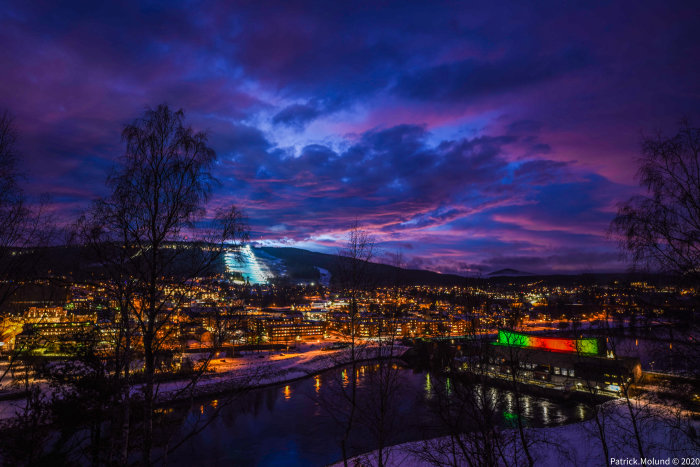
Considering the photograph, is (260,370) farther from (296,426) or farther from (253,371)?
(296,426)

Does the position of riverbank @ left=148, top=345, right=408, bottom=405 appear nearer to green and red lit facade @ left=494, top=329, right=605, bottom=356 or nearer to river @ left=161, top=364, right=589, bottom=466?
river @ left=161, top=364, right=589, bottom=466

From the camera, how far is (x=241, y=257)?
19.4ft

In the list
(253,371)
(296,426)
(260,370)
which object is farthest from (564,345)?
(253,371)

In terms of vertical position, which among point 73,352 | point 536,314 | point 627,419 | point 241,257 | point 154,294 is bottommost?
point 536,314

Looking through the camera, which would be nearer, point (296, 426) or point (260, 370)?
point (296, 426)

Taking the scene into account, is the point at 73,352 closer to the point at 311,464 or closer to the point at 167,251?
the point at 167,251

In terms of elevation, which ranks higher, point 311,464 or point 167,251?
point 167,251

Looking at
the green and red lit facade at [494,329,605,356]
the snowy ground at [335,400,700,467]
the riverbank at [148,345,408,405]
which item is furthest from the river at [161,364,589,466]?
the green and red lit facade at [494,329,605,356]

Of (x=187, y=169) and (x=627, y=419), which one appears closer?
(x=187, y=169)

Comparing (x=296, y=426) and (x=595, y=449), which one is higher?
(x=595, y=449)

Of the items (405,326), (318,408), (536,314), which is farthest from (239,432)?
(536,314)

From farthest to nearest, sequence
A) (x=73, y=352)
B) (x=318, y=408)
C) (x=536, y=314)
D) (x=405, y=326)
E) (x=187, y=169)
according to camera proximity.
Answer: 1. (x=536, y=314)
2. (x=405, y=326)
3. (x=318, y=408)
4. (x=73, y=352)
5. (x=187, y=169)

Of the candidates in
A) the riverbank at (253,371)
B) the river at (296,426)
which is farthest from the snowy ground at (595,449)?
the riverbank at (253,371)

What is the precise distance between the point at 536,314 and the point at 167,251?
93655 mm
